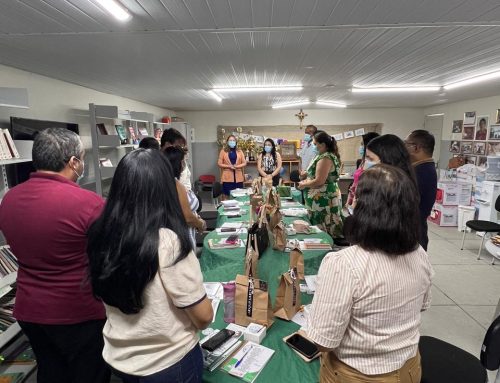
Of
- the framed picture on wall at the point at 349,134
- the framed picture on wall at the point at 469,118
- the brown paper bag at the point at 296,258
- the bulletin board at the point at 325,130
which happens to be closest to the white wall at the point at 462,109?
the framed picture on wall at the point at 469,118

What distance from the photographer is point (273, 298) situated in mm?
1760

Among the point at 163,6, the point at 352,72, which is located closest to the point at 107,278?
the point at 163,6

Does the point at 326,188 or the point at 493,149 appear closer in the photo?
the point at 326,188

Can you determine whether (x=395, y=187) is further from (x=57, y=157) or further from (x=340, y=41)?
(x=340, y=41)

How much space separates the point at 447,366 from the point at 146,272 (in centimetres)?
154

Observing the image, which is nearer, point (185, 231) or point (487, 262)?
point (185, 231)

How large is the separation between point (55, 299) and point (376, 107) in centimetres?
902

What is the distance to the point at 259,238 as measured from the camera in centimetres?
218

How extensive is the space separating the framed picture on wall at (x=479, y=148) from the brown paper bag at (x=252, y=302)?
6.75 m

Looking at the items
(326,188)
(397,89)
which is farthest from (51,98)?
(397,89)

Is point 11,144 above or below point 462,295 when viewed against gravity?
above

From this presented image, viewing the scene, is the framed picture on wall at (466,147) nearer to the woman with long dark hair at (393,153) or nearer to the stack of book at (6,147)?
the woman with long dark hair at (393,153)

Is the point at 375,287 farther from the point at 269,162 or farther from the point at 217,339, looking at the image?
the point at 269,162

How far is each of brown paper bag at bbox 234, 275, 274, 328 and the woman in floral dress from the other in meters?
2.00
